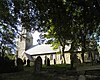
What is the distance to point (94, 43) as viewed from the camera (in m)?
34.2

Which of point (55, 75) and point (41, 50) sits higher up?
point (41, 50)

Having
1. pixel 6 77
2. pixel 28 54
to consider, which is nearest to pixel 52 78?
pixel 6 77

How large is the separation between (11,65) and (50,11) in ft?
21.0

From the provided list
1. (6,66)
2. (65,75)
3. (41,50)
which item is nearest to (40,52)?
(41,50)

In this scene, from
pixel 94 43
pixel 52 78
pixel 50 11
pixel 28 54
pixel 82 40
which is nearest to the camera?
pixel 52 78

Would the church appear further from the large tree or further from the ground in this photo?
the ground

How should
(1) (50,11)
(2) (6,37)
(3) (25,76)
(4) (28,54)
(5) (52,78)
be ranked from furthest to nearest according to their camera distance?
(4) (28,54) → (2) (6,37) → (1) (50,11) → (3) (25,76) → (5) (52,78)

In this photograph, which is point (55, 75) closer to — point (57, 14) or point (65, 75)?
point (65, 75)

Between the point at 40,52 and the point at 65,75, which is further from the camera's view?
the point at 40,52

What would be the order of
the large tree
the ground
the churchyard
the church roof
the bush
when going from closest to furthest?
the churchyard → the ground → the large tree → the bush → the church roof

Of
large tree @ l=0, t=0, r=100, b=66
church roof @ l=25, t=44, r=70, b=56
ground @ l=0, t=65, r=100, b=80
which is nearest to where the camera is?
ground @ l=0, t=65, r=100, b=80

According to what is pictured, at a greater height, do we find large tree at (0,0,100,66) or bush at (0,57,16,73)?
large tree at (0,0,100,66)

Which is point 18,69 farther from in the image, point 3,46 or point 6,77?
point 3,46

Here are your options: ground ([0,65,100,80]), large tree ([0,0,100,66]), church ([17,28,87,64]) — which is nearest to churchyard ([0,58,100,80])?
ground ([0,65,100,80])
